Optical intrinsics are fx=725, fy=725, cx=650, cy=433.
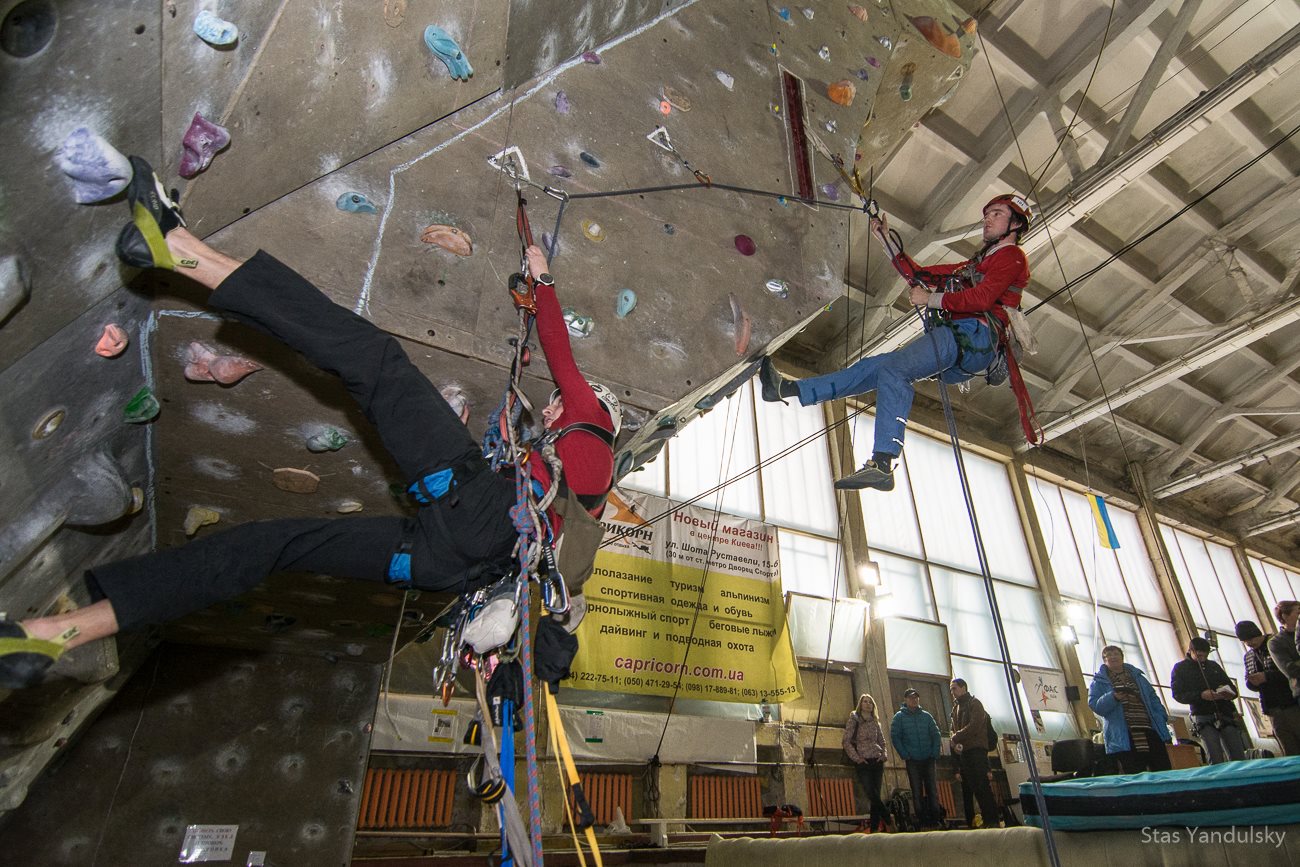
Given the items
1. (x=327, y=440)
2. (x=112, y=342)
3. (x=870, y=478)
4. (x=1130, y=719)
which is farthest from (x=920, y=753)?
(x=112, y=342)

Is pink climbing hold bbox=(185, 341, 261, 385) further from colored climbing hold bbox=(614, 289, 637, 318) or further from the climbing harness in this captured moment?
the climbing harness

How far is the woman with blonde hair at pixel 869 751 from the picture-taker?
6.62 m

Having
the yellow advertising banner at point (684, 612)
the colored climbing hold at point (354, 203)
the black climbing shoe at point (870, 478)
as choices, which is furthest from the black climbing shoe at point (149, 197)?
the yellow advertising banner at point (684, 612)

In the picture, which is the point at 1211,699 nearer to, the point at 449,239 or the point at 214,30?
the point at 449,239

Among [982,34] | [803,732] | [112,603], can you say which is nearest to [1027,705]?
[803,732]

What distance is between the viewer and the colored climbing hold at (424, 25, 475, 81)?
224 cm

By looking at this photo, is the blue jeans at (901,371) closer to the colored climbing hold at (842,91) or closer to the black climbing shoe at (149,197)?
the colored climbing hold at (842,91)

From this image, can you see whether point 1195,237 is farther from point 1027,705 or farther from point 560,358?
point 560,358

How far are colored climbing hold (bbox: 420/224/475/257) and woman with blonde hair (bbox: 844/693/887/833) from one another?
237 inches

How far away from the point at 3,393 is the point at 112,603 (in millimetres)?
585

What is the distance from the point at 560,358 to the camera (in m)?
2.27

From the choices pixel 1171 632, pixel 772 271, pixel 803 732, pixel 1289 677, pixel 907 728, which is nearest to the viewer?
pixel 772 271

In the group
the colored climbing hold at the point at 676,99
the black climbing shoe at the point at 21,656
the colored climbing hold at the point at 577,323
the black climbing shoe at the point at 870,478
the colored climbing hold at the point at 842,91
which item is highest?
the colored climbing hold at the point at 842,91

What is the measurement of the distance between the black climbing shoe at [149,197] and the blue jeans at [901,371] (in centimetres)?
252
